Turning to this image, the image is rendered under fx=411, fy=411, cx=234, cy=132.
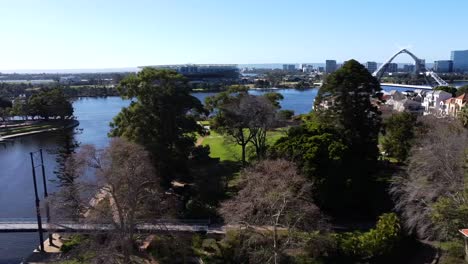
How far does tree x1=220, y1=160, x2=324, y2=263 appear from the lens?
1590 cm

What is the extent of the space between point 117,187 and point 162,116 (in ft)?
29.0

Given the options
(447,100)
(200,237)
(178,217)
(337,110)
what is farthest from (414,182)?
(447,100)

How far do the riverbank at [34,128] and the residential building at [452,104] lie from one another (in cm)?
5525

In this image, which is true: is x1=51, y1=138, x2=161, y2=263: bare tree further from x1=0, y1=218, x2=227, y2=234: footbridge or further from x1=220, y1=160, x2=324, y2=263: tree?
x1=220, y1=160, x2=324, y2=263: tree

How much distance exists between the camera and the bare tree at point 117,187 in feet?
53.1

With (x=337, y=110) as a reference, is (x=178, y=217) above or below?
below

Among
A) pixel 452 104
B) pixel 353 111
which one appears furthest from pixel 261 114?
pixel 452 104

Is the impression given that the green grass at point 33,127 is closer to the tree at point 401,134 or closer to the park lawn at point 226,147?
the park lawn at point 226,147

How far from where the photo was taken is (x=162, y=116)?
24609 millimetres

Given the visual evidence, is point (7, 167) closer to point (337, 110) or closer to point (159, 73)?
point (159, 73)

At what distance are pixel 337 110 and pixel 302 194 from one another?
10.5m

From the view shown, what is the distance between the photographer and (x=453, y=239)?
54.9 feet

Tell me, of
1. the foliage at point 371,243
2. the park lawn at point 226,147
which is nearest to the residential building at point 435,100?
the park lawn at point 226,147

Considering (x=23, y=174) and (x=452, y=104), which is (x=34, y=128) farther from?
(x=452, y=104)
